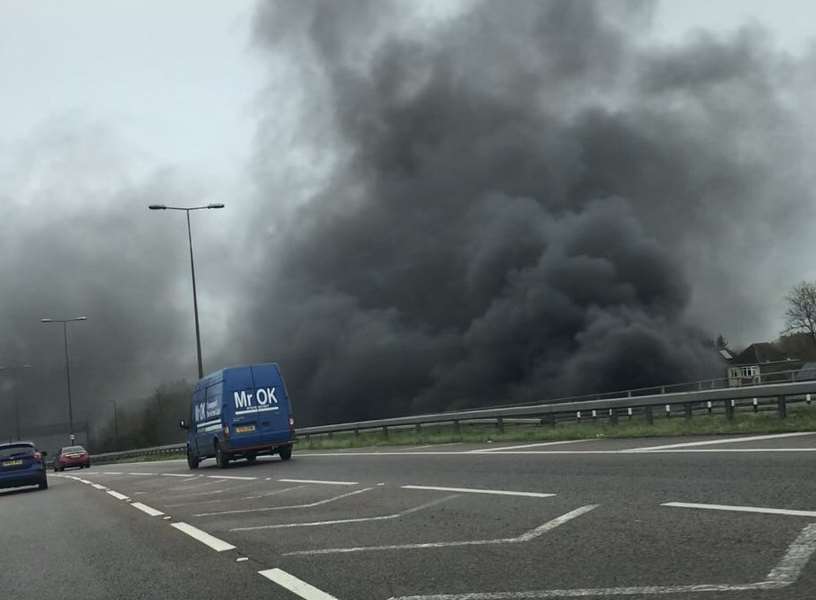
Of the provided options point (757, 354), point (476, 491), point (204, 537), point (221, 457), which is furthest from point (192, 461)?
point (757, 354)

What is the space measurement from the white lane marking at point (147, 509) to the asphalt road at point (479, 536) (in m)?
0.07

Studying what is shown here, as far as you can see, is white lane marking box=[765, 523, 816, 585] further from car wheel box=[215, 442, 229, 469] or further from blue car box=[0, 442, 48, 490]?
blue car box=[0, 442, 48, 490]

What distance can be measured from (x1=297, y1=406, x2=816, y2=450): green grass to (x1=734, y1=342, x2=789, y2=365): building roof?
2745 inches

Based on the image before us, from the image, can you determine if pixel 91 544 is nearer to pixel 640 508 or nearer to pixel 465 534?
pixel 465 534

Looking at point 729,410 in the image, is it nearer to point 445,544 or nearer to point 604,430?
point 604,430

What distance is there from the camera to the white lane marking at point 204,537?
7854 millimetres

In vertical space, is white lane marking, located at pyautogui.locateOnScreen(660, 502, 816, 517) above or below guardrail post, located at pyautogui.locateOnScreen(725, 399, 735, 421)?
below

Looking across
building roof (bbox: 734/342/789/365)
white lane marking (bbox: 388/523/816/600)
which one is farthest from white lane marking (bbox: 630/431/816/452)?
building roof (bbox: 734/342/789/365)

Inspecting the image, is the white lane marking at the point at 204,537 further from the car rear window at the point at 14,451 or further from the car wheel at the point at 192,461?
the car wheel at the point at 192,461

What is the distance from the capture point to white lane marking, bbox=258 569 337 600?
213 inches

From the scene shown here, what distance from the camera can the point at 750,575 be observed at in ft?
16.5

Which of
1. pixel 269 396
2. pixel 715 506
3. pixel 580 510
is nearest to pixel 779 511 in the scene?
pixel 715 506

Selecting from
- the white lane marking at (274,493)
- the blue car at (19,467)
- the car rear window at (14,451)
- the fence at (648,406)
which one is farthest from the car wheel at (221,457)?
the white lane marking at (274,493)

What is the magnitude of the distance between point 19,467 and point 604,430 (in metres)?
14.4
